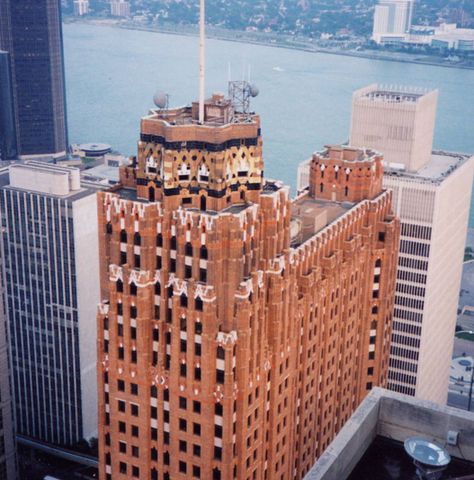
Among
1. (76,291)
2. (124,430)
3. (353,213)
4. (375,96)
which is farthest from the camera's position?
(76,291)

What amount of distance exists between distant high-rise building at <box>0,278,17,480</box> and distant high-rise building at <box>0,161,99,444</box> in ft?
107

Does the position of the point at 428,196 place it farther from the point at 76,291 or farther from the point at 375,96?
the point at 76,291

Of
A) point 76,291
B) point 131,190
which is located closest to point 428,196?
point 131,190

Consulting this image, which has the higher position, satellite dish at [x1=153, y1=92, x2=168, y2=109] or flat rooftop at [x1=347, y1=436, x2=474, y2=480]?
satellite dish at [x1=153, y1=92, x2=168, y2=109]

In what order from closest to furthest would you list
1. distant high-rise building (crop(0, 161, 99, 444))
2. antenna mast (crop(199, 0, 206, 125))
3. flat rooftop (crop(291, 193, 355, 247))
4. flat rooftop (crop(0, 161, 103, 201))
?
antenna mast (crop(199, 0, 206, 125))
flat rooftop (crop(291, 193, 355, 247))
flat rooftop (crop(0, 161, 103, 201))
distant high-rise building (crop(0, 161, 99, 444))

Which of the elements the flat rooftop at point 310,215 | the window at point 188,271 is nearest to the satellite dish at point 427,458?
the window at point 188,271

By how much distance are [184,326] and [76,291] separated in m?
94.7

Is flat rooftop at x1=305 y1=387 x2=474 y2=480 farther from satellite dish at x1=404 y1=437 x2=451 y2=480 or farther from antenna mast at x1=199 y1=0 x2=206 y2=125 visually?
antenna mast at x1=199 y1=0 x2=206 y2=125

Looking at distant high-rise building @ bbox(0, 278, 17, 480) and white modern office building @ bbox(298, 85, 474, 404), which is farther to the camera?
distant high-rise building @ bbox(0, 278, 17, 480)

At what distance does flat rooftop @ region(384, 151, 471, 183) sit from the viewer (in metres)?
137

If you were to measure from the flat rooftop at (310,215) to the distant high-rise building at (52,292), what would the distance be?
68.7 m

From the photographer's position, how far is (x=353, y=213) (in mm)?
103625

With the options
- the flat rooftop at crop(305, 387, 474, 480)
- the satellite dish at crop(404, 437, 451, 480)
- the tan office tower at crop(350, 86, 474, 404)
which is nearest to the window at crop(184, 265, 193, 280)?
the flat rooftop at crop(305, 387, 474, 480)

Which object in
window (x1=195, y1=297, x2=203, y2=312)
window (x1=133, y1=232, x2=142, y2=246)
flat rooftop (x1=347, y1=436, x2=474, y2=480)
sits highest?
window (x1=133, y1=232, x2=142, y2=246)
